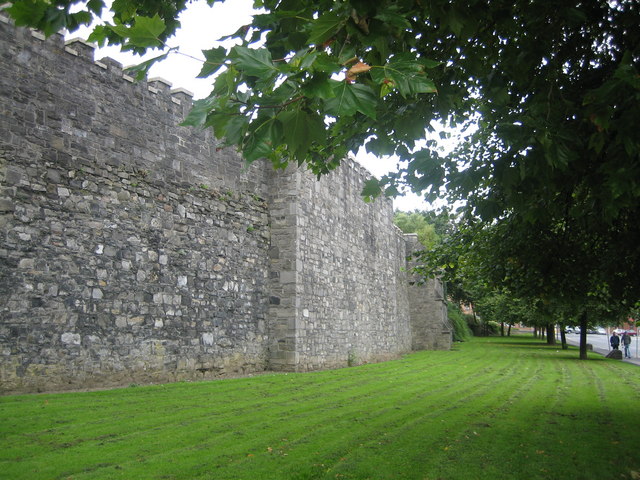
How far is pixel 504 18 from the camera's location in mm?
4355

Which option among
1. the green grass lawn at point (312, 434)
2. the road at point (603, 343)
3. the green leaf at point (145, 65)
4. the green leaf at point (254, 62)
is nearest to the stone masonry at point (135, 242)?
the green grass lawn at point (312, 434)

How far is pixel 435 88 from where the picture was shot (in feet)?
7.26

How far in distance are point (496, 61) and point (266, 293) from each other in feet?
29.0

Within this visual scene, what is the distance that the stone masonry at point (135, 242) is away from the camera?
8.02 metres

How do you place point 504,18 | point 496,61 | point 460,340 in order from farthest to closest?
point 460,340 → point 496,61 → point 504,18

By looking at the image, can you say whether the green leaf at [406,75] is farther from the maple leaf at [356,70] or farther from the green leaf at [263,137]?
the green leaf at [263,137]

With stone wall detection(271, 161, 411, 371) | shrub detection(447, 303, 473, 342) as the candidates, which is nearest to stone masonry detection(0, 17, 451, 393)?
stone wall detection(271, 161, 411, 371)

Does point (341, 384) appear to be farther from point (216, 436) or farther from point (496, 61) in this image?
point (496, 61)

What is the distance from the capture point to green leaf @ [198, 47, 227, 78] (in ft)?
7.90

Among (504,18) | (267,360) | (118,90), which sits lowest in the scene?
(267,360)

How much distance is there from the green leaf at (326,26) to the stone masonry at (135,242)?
5.62 m

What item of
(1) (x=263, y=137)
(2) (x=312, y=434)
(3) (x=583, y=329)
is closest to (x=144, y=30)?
(1) (x=263, y=137)

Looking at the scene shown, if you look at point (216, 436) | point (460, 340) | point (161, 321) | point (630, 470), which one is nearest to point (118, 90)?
point (161, 321)

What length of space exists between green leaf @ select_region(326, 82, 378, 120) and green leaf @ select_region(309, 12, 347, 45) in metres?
0.26
